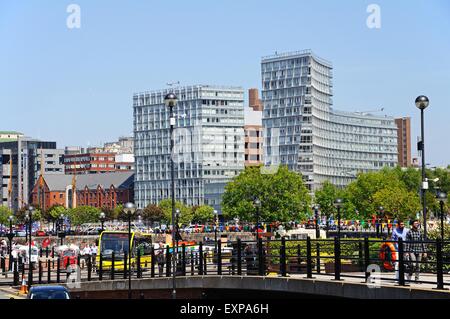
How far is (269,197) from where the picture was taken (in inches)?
6865

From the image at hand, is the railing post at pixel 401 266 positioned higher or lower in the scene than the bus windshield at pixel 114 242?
higher

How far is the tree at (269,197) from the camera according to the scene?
172000mm

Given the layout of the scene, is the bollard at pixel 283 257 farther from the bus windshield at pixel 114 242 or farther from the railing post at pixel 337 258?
the bus windshield at pixel 114 242

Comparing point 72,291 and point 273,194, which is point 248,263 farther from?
point 273,194

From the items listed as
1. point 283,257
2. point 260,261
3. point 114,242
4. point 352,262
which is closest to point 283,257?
point 283,257

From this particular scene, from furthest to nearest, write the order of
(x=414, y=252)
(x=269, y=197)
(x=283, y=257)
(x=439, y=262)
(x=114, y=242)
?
(x=269, y=197)
(x=114, y=242)
(x=283, y=257)
(x=414, y=252)
(x=439, y=262)

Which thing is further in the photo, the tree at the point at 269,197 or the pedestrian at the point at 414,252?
the tree at the point at 269,197

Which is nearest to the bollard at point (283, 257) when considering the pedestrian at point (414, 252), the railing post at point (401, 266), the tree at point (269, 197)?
the pedestrian at point (414, 252)

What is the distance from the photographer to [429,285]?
2956 cm

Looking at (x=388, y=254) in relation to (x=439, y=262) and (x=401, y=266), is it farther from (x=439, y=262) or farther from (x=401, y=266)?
(x=439, y=262)

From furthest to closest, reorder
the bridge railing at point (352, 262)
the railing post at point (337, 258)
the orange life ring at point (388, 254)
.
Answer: the railing post at point (337, 258) → the orange life ring at point (388, 254) → the bridge railing at point (352, 262)
